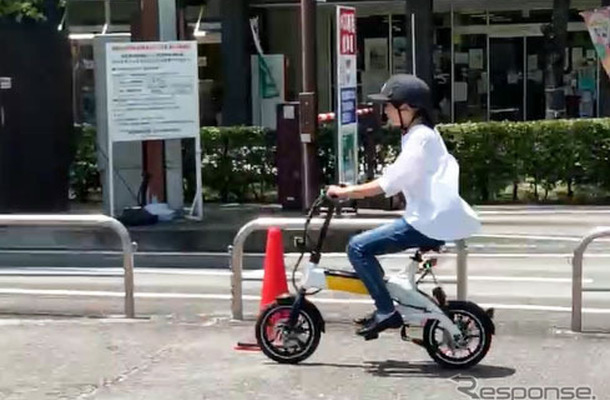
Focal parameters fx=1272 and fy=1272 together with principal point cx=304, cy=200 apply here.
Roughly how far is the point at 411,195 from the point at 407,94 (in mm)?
624

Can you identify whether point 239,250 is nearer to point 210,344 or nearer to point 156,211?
point 210,344

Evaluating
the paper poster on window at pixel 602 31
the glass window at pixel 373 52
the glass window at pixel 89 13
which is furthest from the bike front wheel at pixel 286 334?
the glass window at pixel 89 13

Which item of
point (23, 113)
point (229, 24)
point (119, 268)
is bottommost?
point (119, 268)

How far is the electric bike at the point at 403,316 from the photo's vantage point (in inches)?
303

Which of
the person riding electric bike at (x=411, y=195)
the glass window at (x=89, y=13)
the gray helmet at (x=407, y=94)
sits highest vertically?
the glass window at (x=89, y=13)

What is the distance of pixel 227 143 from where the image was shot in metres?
19.1

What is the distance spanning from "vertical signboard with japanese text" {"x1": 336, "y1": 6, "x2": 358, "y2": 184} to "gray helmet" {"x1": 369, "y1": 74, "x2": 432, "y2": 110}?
8.78m

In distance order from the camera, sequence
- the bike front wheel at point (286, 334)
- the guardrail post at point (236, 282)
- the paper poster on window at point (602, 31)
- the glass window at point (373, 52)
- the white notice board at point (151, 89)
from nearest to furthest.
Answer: the bike front wheel at point (286, 334) → the guardrail post at point (236, 282) → the white notice board at point (151, 89) → the paper poster on window at point (602, 31) → the glass window at point (373, 52)

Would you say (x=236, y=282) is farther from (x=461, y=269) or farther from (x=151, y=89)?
(x=151, y=89)

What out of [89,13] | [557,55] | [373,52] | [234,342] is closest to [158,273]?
[234,342]

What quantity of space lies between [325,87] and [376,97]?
2304 centimetres

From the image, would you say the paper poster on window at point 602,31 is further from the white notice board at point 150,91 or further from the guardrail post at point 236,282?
the guardrail post at point 236,282

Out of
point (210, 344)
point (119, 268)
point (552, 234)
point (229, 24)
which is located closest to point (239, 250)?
point (210, 344)

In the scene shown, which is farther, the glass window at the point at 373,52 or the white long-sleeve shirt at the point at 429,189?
the glass window at the point at 373,52
